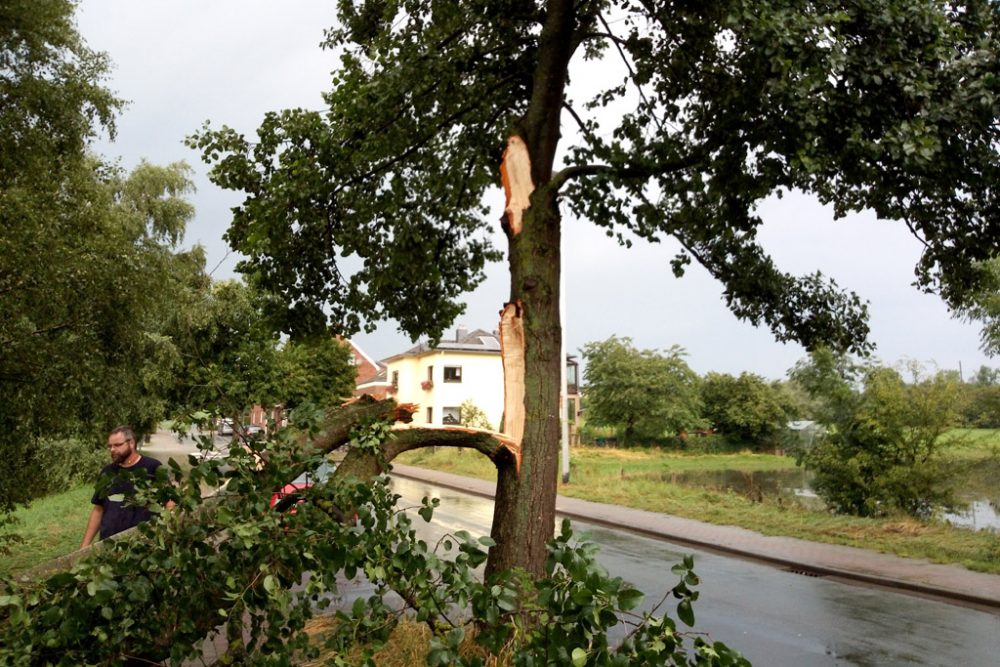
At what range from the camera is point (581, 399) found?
65188mm

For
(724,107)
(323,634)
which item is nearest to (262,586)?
(323,634)

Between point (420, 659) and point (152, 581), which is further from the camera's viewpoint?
point (420, 659)

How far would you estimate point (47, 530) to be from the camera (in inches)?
617

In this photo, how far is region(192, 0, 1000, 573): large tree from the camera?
19.3 feet

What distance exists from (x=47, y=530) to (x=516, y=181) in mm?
13272

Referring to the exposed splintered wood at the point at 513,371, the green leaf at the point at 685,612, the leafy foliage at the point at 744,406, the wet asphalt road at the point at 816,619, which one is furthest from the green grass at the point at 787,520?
the leafy foliage at the point at 744,406

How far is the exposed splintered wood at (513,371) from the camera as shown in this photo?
652 cm

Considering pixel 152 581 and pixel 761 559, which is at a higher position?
pixel 152 581

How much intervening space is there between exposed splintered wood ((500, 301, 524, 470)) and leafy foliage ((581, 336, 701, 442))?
51.7 metres

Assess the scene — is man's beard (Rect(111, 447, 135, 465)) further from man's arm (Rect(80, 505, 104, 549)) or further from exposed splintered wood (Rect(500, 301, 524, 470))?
exposed splintered wood (Rect(500, 301, 524, 470))

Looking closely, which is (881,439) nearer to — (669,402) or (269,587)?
(269,587)

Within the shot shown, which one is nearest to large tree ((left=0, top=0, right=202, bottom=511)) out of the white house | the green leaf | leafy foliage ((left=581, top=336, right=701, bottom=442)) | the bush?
the green leaf

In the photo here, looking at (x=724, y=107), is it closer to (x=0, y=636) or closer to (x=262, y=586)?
(x=262, y=586)

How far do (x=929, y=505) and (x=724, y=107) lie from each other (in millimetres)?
13426
